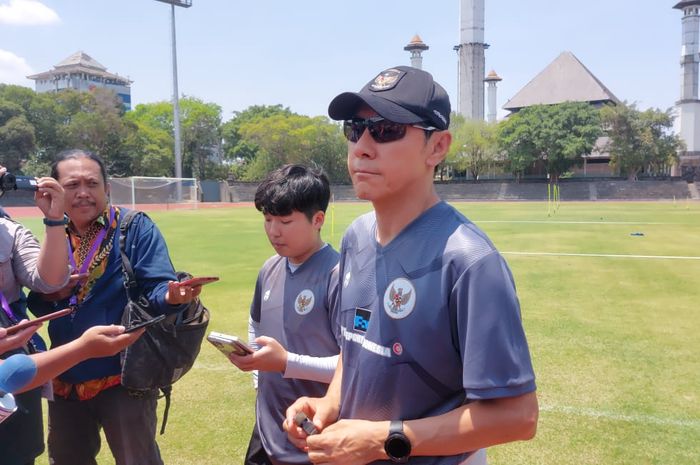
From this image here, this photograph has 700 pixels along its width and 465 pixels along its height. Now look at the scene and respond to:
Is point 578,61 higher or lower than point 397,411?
higher

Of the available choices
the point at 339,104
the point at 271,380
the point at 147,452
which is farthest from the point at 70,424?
the point at 339,104

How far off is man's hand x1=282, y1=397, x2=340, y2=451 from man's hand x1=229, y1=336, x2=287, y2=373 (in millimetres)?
482

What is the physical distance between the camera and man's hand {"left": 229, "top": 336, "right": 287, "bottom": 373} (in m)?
2.45

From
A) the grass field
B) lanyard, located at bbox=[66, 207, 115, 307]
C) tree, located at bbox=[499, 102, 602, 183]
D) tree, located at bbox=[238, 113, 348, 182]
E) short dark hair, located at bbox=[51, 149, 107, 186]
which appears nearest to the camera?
lanyard, located at bbox=[66, 207, 115, 307]

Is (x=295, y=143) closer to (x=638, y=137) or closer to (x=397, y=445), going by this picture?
(x=638, y=137)

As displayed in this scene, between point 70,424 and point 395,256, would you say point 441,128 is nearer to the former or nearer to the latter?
point 395,256

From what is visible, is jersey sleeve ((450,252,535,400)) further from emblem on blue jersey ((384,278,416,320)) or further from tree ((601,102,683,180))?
tree ((601,102,683,180))

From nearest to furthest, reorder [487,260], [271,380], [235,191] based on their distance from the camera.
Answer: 1. [487,260]
2. [271,380]
3. [235,191]

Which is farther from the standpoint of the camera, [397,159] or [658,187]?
[658,187]

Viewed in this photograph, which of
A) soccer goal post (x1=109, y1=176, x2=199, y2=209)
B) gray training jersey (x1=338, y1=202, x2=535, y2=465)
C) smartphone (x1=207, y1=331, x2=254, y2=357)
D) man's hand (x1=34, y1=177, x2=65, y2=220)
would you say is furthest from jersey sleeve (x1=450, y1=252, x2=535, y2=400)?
soccer goal post (x1=109, y1=176, x2=199, y2=209)

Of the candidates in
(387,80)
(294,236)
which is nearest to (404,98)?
(387,80)

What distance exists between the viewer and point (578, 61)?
6988 centimetres

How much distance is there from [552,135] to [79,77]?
78.3m

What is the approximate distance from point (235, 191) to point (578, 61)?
4652 centimetres
